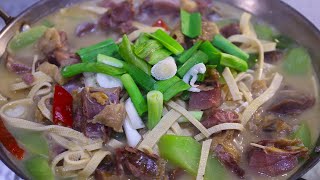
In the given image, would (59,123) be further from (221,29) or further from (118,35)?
(221,29)

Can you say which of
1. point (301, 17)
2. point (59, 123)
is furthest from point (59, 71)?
point (301, 17)

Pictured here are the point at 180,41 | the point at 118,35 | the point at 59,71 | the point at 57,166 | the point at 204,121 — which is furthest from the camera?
the point at 118,35

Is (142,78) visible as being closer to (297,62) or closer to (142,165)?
(142,165)

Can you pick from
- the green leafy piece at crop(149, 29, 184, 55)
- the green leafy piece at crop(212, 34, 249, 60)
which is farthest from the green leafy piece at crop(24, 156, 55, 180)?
the green leafy piece at crop(212, 34, 249, 60)

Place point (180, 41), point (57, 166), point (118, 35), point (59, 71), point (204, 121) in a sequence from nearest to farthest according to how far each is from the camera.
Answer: point (57, 166) → point (204, 121) → point (59, 71) → point (180, 41) → point (118, 35)

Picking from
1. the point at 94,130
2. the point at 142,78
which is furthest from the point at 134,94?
the point at 94,130

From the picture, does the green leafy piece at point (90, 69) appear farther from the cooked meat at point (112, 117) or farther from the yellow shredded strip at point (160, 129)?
the yellow shredded strip at point (160, 129)

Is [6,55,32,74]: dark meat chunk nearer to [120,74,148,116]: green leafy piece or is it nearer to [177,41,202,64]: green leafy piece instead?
[120,74,148,116]: green leafy piece

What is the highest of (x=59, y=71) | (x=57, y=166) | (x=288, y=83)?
(x=59, y=71)
